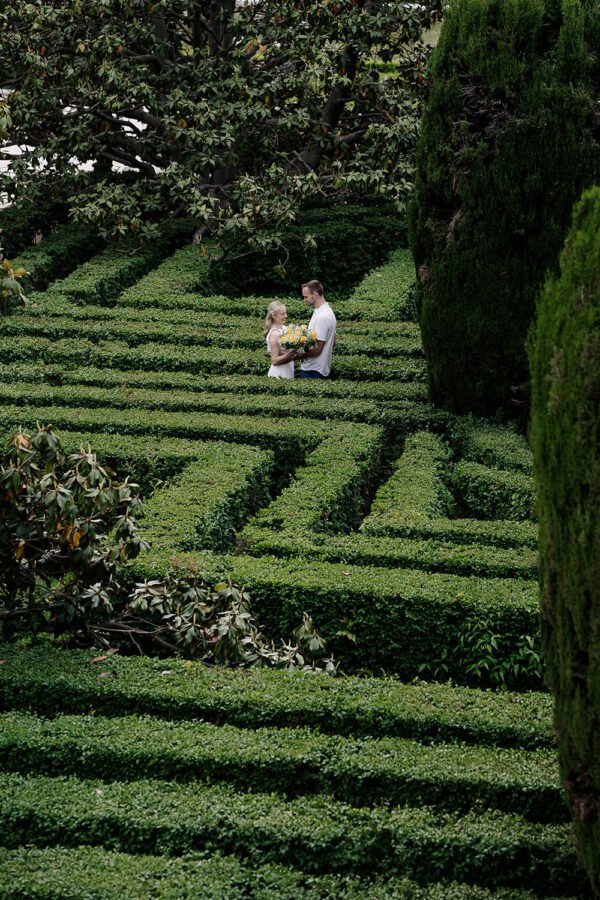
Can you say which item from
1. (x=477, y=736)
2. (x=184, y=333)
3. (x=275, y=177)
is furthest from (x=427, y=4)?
(x=477, y=736)

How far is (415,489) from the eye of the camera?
34.3 ft

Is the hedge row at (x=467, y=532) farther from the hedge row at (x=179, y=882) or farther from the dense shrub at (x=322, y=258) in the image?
the dense shrub at (x=322, y=258)

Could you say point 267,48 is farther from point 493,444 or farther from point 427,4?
point 493,444

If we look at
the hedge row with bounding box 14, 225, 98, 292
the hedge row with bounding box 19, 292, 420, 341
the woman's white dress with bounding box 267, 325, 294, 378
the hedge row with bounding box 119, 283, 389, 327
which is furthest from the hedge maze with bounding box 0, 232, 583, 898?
the hedge row with bounding box 14, 225, 98, 292

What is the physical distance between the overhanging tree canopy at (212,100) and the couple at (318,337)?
4.47 metres

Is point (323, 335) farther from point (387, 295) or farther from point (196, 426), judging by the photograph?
point (387, 295)

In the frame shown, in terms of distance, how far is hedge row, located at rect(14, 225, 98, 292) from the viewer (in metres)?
18.0

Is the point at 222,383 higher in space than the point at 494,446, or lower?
higher

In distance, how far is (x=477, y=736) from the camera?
6.86m

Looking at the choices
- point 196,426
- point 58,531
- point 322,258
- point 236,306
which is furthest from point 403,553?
point 322,258

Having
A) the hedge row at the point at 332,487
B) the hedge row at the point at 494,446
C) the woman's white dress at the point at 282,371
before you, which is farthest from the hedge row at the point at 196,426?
the woman's white dress at the point at 282,371

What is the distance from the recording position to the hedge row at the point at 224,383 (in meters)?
12.9

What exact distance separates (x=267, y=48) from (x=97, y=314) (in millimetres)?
5975

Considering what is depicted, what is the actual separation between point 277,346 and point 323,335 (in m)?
0.54
